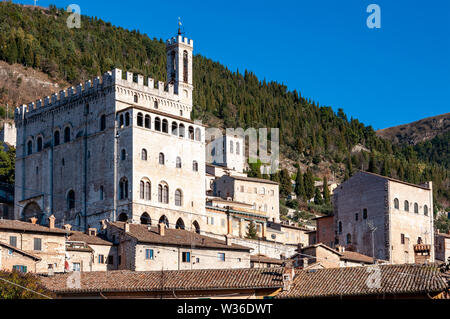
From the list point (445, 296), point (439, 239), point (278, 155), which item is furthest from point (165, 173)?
point (278, 155)

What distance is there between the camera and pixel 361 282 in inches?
1681

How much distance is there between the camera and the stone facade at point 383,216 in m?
79.8

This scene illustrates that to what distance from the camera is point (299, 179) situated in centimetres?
13638

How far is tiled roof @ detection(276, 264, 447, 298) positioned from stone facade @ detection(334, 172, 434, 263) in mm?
34402

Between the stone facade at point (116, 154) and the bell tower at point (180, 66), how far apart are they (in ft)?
0.32

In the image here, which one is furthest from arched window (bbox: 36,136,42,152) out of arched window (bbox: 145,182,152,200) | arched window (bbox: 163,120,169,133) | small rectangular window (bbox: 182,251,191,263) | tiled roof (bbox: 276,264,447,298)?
tiled roof (bbox: 276,264,447,298)

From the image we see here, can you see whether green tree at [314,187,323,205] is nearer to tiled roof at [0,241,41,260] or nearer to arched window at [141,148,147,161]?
arched window at [141,148,147,161]

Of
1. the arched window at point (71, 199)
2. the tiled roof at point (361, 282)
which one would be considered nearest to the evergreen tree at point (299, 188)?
the arched window at point (71, 199)

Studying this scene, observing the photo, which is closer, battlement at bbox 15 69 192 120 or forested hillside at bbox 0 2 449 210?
battlement at bbox 15 69 192 120

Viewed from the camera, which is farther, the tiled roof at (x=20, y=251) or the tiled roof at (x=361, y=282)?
the tiled roof at (x=20, y=251)

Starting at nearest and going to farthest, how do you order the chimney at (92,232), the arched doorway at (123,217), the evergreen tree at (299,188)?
the chimney at (92,232) < the arched doorway at (123,217) < the evergreen tree at (299,188)

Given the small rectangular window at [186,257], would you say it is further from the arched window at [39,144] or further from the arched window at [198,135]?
the arched window at [39,144]

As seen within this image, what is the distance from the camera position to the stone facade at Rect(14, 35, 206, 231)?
255ft

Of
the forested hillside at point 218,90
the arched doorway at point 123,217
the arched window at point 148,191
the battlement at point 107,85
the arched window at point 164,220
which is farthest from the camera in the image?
the forested hillside at point 218,90
